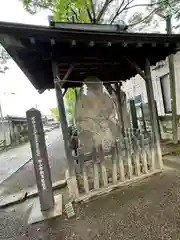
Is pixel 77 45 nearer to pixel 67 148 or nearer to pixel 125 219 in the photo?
pixel 67 148

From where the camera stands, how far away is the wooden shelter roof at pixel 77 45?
326 cm

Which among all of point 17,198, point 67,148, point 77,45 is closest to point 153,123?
point 67,148

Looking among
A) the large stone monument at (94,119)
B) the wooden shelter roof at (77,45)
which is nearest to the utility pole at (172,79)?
the wooden shelter roof at (77,45)

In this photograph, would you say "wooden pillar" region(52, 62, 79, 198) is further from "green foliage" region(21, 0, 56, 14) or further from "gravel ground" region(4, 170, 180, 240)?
"green foliage" region(21, 0, 56, 14)

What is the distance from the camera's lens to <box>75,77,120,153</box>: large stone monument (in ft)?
14.9

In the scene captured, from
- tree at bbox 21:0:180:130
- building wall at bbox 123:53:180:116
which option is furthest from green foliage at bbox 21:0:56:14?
building wall at bbox 123:53:180:116

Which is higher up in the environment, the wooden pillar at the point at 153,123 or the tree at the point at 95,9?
the tree at the point at 95,9

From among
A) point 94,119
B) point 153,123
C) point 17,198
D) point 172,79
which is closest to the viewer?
point 94,119

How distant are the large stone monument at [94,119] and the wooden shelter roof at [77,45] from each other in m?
0.66

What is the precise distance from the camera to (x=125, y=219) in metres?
3.02

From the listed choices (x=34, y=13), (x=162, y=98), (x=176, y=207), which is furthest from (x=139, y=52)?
(x=34, y=13)

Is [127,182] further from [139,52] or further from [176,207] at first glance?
[139,52]

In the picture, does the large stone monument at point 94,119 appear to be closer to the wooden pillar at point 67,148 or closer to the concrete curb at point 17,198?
the wooden pillar at point 67,148

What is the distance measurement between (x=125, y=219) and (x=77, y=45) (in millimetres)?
3418
